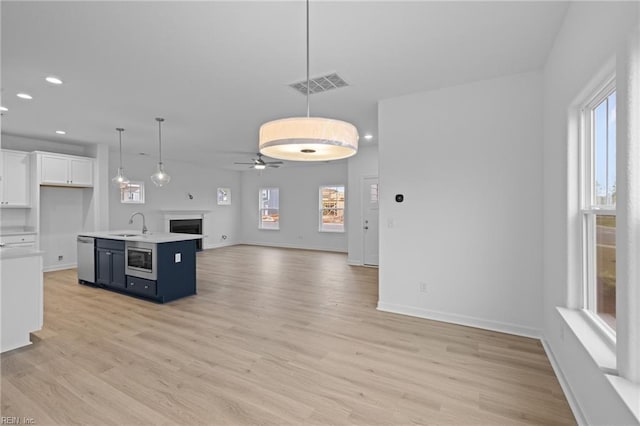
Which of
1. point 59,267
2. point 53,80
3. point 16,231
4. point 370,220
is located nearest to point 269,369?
point 53,80

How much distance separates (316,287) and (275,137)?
3983 millimetres

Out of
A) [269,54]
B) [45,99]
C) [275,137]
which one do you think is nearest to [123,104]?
[45,99]

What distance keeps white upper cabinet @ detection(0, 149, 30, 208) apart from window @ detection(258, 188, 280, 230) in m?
6.11

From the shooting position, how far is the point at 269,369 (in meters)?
2.54

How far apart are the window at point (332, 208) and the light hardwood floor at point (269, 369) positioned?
16.9ft

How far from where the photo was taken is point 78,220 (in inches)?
265

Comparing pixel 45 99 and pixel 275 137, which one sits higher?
pixel 45 99

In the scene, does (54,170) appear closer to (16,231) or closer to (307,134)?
(16,231)

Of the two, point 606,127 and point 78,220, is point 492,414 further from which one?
point 78,220

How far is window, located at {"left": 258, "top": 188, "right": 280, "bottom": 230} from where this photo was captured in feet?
34.5

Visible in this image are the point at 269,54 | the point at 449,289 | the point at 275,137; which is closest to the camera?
the point at 275,137

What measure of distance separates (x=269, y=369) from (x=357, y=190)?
209 inches

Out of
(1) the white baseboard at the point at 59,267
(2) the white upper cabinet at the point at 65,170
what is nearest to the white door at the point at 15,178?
(2) the white upper cabinet at the point at 65,170

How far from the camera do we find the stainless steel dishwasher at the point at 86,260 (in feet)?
16.9
